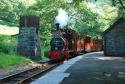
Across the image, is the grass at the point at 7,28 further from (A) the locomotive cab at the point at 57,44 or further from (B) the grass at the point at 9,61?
(B) the grass at the point at 9,61

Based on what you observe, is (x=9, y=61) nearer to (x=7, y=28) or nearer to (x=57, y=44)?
(x=57, y=44)

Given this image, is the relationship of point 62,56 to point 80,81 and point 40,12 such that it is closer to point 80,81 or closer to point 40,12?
point 80,81

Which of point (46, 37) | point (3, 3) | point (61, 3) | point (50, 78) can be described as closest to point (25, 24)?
point (50, 78)

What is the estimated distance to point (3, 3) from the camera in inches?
2694

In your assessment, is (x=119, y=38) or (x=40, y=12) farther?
(x=40, y=12)

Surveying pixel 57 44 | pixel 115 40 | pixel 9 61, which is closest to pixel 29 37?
pixel 57 44

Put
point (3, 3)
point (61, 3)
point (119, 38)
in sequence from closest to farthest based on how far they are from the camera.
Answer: point (119, 38), point (61, 3), point (3, 3)

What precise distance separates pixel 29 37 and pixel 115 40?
56.8 feet

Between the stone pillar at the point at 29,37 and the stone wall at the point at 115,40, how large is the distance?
16.1 m

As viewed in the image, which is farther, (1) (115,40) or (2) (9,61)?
(1) (115,40)

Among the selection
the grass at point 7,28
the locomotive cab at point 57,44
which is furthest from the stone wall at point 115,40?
the grass at point 7,28

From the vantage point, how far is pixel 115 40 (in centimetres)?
4562

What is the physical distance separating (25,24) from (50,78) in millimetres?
12871

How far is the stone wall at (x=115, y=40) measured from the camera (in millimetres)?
45438
